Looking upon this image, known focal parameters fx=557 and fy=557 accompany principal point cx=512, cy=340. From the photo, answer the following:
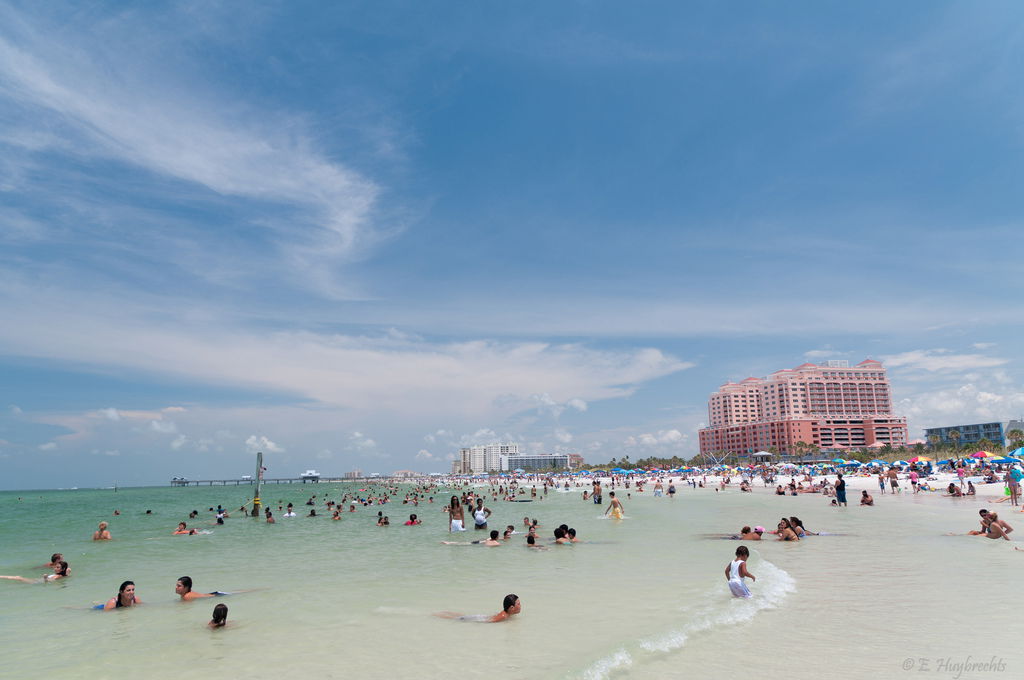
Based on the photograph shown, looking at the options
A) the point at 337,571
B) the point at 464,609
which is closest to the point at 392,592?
the point at 464,609

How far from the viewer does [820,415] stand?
148 meters

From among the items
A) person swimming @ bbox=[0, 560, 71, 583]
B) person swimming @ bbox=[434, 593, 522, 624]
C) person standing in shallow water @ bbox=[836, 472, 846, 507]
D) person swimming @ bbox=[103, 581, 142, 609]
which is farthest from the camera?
person standing in shallow water @ bbox=[836, 472, 846, 507]

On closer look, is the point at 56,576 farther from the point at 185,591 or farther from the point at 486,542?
the point at 486,542

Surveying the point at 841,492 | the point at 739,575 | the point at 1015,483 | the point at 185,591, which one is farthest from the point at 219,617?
the point at 1015,483

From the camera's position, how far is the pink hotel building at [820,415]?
14312cm

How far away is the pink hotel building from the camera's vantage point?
143 m

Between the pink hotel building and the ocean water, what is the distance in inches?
5372

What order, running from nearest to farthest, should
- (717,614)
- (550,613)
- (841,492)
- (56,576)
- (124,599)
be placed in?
(717,614), (550,613), (124,599), (56,576), (841,492)

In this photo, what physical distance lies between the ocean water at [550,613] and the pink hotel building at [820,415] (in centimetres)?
13645

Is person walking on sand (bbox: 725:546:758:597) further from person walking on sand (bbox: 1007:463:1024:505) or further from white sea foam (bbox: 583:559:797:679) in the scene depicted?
person walking on sand (bbox: 1007:463:1024:505)

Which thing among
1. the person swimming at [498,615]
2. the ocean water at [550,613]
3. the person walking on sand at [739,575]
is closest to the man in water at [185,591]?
the ocean water at [550,613]

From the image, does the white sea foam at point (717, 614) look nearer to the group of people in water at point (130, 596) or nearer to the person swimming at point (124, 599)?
the group of people in water at point (130, 596)

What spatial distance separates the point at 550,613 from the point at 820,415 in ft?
528

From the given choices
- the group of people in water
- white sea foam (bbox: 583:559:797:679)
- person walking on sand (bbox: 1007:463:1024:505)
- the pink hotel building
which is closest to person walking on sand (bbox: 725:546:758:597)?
white sea foam (bbox: 583:559:797:679)
